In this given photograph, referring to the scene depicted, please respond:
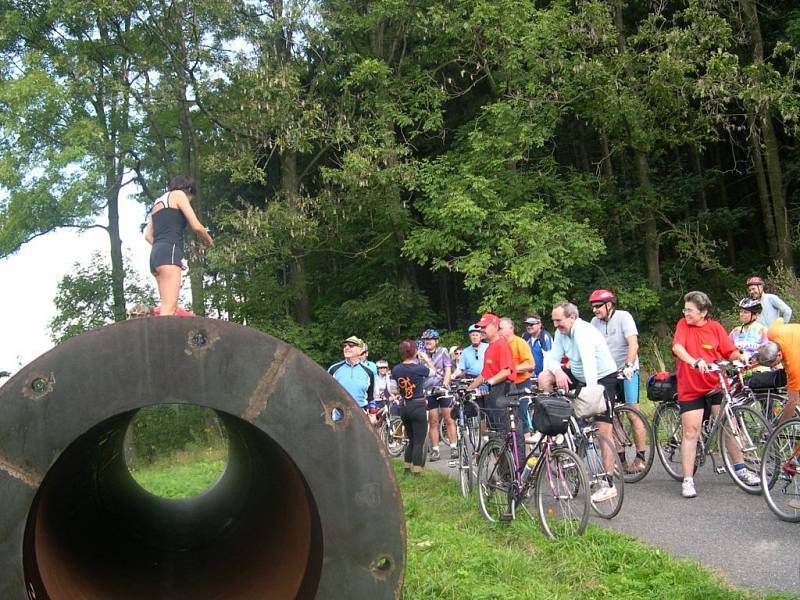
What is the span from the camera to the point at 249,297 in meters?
26.3

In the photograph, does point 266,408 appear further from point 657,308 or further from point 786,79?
point 657,308

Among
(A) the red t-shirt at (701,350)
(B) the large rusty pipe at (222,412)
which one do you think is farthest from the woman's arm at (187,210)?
(A) the red t-shirt at (701,350)

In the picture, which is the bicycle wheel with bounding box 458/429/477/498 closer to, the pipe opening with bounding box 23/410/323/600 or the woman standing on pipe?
the woman standing on pipe

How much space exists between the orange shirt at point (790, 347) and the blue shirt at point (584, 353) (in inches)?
56.2

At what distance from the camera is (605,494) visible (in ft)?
24.1

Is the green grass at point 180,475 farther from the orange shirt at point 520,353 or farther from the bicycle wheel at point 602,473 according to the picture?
the bicycle wheel at point 602,473

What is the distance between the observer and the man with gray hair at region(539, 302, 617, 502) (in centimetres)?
737

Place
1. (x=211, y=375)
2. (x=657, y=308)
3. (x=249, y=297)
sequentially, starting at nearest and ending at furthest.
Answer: (x=211, y=375) < (x=657, y=308) < (x=249, y=297)

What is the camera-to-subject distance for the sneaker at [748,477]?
7.73 metres

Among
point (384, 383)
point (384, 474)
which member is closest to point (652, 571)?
point (384, 474)

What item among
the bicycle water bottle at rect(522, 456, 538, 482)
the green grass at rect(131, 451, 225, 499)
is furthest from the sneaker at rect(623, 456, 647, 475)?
the green grass at rect(131, 451, 225, 499)

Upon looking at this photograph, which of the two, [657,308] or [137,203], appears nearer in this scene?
[657,308]

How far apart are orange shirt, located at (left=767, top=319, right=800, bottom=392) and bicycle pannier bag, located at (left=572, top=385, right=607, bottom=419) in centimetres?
141

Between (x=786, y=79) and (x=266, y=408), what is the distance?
20.2 m
